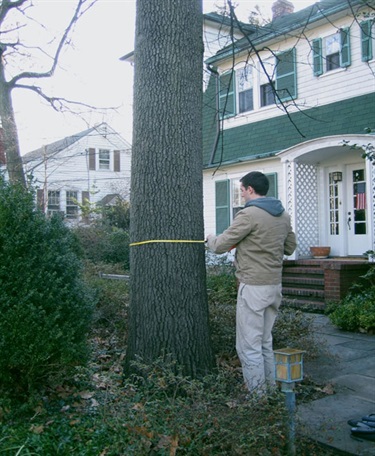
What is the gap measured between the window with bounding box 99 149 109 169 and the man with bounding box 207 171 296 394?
30233 mm

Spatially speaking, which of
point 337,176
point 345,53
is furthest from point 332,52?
point 337,176

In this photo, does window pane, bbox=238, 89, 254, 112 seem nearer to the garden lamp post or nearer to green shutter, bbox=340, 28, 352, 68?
green shutter, bbox=340, 28, 352, 68

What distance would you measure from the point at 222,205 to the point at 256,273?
1090 centimetres

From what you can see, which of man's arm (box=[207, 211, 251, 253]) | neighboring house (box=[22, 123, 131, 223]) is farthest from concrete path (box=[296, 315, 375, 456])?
neighboring house (box=[22, 123, 131, 223])

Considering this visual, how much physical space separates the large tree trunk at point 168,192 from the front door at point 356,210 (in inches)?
326

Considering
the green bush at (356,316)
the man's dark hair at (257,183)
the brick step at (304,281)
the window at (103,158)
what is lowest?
the green bush at (356,316)

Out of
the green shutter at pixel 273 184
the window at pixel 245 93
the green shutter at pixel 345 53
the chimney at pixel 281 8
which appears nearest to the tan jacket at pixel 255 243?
the green shutter at pixel 345 53

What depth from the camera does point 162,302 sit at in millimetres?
4188

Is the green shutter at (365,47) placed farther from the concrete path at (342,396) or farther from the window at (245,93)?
the concrete path at (342,396)

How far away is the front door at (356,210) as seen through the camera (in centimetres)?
1190

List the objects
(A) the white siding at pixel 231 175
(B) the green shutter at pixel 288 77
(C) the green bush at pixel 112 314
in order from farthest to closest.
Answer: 1. (A) the white siding at pixel 231 175
2. (B) the green shutter at pixel 288 77
3. (C) the green bush at pixel 112 314

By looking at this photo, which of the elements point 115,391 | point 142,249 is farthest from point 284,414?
point 142,249

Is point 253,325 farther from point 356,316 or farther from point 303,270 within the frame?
point 303,270

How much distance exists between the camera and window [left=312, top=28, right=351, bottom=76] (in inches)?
472
